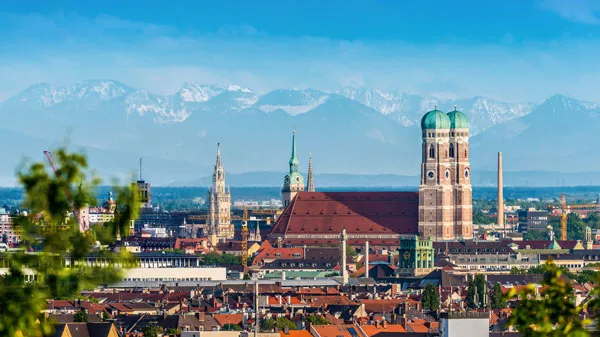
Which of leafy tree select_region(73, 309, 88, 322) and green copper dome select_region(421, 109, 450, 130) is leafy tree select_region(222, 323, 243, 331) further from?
green copper dome select_region(421, 109, 450, 130)

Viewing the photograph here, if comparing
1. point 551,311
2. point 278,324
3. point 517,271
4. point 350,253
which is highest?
point 350,253

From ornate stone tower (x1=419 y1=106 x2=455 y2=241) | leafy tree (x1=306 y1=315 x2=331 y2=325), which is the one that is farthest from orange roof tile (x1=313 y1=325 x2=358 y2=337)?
ornate stone tower (x1=419 y1=106 x2=455 y2=241)

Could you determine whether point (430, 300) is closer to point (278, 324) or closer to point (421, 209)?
point (278, 324)

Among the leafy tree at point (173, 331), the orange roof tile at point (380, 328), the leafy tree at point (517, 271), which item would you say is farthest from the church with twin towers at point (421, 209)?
the leafy tree at point (173, 331)

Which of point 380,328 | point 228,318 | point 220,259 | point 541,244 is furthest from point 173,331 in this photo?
point 541,244

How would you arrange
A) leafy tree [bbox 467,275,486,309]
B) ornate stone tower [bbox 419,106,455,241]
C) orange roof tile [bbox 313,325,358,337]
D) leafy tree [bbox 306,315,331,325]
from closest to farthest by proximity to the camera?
orange roof tile [bbox 313,325,358,337]
leafy tree [bbox 306,315,331,325]
leafy tree [bbox 467,275,486,309]
ornate stone tower [bbox 419,106,455,241]

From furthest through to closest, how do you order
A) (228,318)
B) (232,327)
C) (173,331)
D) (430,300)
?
(430,300), (228,318), (232,327), (173,331)
